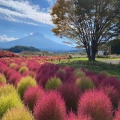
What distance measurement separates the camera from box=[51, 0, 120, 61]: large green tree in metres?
24.7

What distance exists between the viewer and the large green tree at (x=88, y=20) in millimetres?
24739

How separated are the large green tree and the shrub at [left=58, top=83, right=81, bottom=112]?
19237 mm

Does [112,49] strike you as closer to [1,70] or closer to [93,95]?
[1,70]

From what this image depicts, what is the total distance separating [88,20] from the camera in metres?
26.5

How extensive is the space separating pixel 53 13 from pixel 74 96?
23.3m

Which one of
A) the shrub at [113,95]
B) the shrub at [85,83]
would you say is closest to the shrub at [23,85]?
the shrub at [85,83]

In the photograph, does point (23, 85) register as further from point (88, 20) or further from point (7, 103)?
point (88, 20)

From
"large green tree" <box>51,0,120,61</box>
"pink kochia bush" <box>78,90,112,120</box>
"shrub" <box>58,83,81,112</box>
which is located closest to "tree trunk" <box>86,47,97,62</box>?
"large green tree" <box>51,0,120,61</box>

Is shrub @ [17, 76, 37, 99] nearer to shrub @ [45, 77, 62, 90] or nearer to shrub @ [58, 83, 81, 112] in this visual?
shrub @ [45, 77, 62, 90]

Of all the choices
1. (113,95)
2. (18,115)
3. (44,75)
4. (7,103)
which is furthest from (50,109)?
(44,75)

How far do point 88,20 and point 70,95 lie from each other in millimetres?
21252

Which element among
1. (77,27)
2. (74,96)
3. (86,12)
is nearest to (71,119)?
(74,96)

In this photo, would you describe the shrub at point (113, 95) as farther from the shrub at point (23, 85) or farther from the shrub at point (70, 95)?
the shrub at point (23, 85)

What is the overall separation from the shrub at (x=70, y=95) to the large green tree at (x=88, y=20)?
19.2 metres
